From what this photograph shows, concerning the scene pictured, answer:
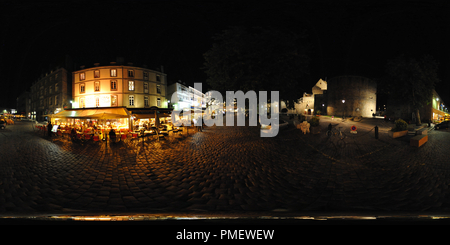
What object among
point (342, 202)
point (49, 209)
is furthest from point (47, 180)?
point (342, 202)

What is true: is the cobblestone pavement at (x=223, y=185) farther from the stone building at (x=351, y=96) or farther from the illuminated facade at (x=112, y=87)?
the stone building at (x=351, y=96)

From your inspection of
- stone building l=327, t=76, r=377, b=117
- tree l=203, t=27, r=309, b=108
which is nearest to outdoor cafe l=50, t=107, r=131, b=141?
tree l=203, t=27, r=309, b=108

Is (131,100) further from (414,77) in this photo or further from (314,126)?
(414,77)

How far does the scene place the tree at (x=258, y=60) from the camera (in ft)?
44.0

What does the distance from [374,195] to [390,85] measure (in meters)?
33.6

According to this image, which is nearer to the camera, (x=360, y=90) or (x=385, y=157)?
(x=385, y=157)

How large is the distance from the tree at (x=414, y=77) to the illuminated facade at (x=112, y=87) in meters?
39.2

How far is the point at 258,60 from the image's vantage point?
13891 mm

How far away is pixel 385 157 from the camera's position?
8664 mm

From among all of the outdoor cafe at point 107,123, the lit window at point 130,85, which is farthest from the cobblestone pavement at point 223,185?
the lit window at point 130,85

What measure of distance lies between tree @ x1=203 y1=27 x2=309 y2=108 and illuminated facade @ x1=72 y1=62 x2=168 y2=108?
796 inches

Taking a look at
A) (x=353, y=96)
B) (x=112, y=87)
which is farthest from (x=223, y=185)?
(x=353, y=96)

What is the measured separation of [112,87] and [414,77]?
4533 cm

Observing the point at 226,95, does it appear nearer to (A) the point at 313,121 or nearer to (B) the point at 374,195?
(A) the point at 313,121
